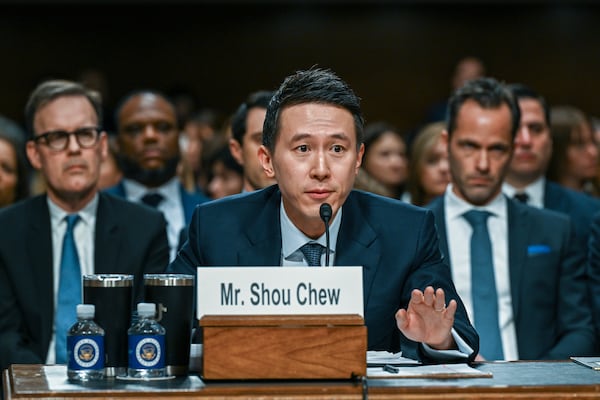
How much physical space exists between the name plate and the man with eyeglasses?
1819 mm

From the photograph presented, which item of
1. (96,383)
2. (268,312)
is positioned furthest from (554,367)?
(96,383)

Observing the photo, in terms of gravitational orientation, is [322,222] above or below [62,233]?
below

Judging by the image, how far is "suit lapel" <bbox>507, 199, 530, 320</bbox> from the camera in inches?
177

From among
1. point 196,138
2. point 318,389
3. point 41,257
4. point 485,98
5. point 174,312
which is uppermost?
point 196,138

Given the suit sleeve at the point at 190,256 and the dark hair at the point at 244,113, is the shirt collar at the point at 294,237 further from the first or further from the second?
the dark hair at the point at 244,113

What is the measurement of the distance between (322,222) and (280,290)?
2.52ft

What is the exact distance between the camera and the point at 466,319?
3146 millimetres

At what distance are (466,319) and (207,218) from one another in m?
0.85

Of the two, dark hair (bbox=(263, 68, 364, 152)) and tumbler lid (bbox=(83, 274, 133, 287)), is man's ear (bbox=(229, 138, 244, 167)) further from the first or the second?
tumbler lid (bbox=(83, 274, 133, 287))

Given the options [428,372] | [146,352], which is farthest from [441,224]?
[146,352]

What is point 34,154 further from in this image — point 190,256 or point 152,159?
point 190,256

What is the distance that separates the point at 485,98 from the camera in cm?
489

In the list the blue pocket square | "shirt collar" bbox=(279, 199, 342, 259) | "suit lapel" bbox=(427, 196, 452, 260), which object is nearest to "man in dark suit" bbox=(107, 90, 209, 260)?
"suit lapel" bbox=(427, 196, 452, 260)

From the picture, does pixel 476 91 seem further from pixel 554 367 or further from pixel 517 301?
pixel 554 367
